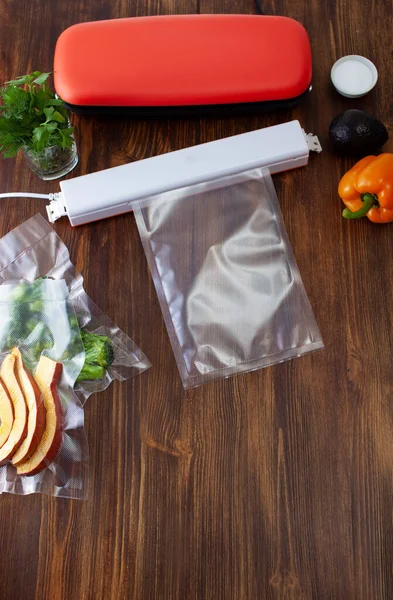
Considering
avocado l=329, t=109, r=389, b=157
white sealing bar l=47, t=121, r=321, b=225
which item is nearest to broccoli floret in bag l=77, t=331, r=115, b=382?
white sealing bar l=47, t=121, r=321, b=225

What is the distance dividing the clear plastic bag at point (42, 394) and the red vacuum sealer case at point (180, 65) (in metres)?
0.32

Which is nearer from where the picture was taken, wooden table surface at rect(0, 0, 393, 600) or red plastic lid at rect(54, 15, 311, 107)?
wooden table surface at rect(0, 0, 393, 600)

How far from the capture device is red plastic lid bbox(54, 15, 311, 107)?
3.20ft

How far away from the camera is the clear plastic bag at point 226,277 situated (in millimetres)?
915

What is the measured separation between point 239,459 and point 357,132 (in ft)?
1.71

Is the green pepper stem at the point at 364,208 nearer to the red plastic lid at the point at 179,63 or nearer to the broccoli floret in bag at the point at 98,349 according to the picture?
the red plastic lid at the point at 179,63

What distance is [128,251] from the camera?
97 cm

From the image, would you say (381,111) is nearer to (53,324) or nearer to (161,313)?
(161,313)

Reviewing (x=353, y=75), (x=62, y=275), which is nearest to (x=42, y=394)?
(x=62, y=275)

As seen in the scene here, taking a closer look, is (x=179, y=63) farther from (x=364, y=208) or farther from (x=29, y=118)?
(x=364, y=208)

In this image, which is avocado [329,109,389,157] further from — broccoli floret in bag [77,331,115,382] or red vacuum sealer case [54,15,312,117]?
broccoli floret in bag [77,331,115,382]

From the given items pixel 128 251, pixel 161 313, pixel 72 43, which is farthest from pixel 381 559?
→ pixel 72 43

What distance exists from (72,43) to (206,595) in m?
0.84

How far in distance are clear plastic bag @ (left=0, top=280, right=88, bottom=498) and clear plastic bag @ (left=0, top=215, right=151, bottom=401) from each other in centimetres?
2
